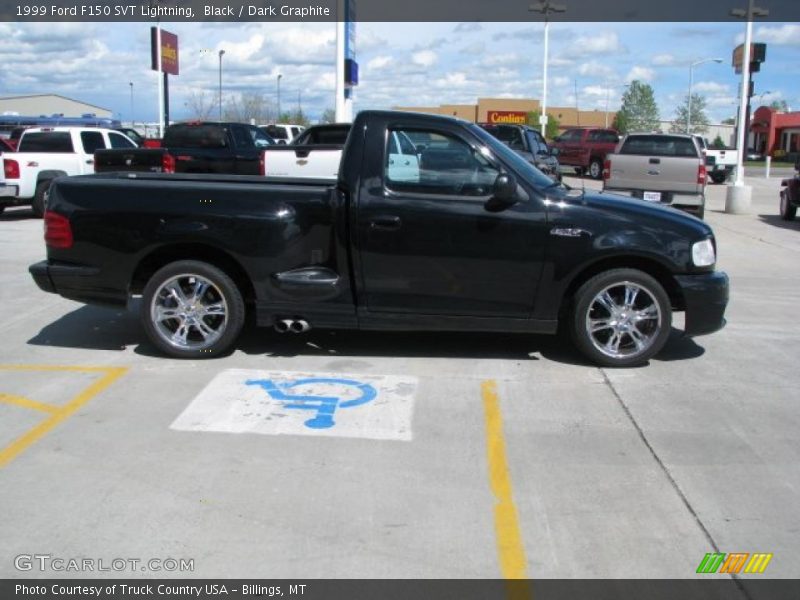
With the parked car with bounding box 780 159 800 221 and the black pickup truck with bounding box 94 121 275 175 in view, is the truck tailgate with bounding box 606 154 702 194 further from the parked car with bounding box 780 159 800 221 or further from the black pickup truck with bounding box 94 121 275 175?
the black pickup truck with bounding box 94 121 275 175

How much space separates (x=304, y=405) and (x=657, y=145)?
14.2 metres

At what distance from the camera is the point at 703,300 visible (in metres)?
6.32

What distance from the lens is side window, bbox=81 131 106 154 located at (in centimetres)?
1846

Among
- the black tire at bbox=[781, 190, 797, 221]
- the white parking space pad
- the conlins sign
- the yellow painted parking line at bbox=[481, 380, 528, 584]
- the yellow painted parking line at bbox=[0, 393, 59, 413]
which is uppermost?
the conlins sign

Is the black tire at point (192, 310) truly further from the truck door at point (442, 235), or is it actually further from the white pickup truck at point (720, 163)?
the white pickup truck at point (720, 163)

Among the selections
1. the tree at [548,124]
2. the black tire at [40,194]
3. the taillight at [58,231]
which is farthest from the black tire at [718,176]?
the tree at [548,124]

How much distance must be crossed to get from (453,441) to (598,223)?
222cm

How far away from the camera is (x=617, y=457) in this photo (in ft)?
15.6

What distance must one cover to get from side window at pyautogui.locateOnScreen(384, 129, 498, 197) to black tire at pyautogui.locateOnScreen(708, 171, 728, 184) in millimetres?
31138

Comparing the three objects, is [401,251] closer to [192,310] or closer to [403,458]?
[192,310]

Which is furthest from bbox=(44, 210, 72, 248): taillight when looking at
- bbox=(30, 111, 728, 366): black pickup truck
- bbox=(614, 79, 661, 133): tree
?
bbox=(614, 79, 661, 133): tree

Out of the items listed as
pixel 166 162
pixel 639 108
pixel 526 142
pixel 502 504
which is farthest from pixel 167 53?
pixel 639 108

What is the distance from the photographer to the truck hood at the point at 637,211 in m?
6.24
